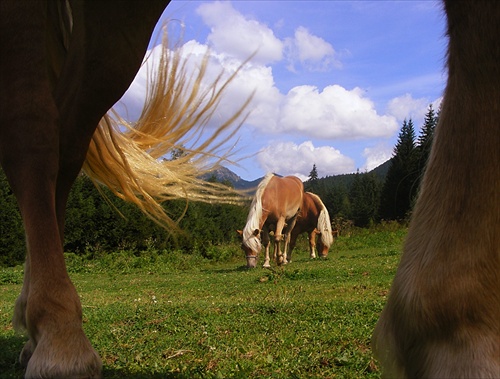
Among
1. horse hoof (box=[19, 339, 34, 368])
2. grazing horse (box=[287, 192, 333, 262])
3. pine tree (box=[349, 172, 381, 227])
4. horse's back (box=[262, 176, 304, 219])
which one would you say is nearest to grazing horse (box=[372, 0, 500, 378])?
horse hoof (box=[19, 339, 34, 368])

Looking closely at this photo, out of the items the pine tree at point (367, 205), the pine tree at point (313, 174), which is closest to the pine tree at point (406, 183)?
the pine tree at point (367, 205)

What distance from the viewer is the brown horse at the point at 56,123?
156 centimetres

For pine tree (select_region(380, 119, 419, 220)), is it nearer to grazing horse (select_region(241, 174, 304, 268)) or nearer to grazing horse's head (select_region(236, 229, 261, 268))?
grazing horse (select_region(241, 174, 304, 268))

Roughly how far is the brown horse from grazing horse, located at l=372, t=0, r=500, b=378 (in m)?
0.95

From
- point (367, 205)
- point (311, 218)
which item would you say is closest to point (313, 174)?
point (367, 205)

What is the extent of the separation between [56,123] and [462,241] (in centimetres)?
132

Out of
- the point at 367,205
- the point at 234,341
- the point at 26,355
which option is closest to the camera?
the point at 26,355

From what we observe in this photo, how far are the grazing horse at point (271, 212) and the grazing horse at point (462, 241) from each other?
12187 millimetres

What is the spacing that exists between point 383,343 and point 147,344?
1.79 m

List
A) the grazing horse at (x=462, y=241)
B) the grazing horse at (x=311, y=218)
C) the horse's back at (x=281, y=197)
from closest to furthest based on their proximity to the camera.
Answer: the grazing horse at (x=462, y=241) < the horse's back at (x=281, y=197) < the grazing horse at (x=311, y=218)

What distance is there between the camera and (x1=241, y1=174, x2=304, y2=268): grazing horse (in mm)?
13320

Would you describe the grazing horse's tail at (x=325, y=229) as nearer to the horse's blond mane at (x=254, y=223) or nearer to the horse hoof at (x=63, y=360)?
the horse's blond mane at (x=254, y=223)

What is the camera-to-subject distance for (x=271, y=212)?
1485 centimetres

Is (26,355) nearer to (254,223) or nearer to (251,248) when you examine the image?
(251,248)
